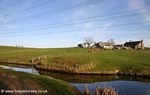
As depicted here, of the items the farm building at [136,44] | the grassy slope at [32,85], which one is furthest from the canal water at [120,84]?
the farm building at [136,44]

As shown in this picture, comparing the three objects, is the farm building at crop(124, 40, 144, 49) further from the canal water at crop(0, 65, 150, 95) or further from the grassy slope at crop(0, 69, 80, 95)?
the grassy slope at crop(0, 69, 80, 95)

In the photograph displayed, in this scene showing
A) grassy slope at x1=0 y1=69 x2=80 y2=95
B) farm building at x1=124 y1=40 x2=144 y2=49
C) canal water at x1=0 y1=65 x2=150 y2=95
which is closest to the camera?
grassy slope at x1=0 y1=69 x2=80 y2=95

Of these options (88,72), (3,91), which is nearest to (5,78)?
(3,91)

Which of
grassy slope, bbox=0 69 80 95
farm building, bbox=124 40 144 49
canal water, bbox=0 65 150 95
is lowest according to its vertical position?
canal water, bbox=0 65 150 95

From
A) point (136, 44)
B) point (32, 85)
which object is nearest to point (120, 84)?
point (32, 85)

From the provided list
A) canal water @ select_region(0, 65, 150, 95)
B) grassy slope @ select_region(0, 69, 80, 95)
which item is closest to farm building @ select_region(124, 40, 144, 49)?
canal water @ select_region(0, 65, 150, 95)

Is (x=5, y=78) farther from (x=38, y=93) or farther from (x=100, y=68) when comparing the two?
(x=100, y=68)

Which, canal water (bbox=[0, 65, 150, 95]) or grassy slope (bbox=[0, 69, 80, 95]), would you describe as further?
canal water (bbox=[0, 65, 150, 95])

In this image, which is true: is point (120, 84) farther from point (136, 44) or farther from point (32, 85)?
point (136, 44)

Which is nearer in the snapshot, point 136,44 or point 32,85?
point 32,85

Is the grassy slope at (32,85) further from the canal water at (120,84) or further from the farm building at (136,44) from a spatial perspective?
the farm building at (136,44)

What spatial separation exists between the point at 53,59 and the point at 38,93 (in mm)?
48908

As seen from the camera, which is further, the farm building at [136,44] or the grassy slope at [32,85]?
the farm building at [136,44]

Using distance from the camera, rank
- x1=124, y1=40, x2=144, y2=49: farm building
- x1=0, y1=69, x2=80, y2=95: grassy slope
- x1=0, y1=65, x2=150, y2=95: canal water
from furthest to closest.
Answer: x1=124, y1=40, x2=144, y2=49: farm building < x1=0, y1=65, x2=150, y2=95: canal water < x1=0, y1=69, x2=80, y2=95: grassy slope
